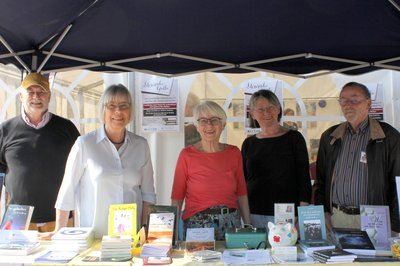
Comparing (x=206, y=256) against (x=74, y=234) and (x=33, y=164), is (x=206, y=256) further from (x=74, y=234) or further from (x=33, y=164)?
(x=33, y=164)

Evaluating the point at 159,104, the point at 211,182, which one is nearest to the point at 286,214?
the point at 211,182

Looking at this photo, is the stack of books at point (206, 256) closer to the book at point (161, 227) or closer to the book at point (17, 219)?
the book at point (161, 227)

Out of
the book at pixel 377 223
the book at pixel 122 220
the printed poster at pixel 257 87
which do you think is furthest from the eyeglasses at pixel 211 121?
the printed poster at pixel 257 87

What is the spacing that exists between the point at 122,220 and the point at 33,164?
1.12 m

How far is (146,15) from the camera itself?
7.90 feet

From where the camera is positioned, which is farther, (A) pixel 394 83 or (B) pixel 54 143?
(A) pixel 394 83

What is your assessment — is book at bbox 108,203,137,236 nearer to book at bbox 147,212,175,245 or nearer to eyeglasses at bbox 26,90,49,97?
book at bbox 147,212,175,245

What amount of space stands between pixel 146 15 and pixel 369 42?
156cm

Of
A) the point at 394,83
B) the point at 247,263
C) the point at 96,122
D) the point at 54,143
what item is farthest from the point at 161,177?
the point at 394,83

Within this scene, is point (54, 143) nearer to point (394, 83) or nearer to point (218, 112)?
point (218, 112)

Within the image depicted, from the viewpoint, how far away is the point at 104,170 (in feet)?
7.57

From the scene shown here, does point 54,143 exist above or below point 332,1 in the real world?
below

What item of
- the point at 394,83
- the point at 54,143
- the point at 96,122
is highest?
the point at 394,83

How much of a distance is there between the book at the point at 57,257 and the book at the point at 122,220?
210 millimetres
